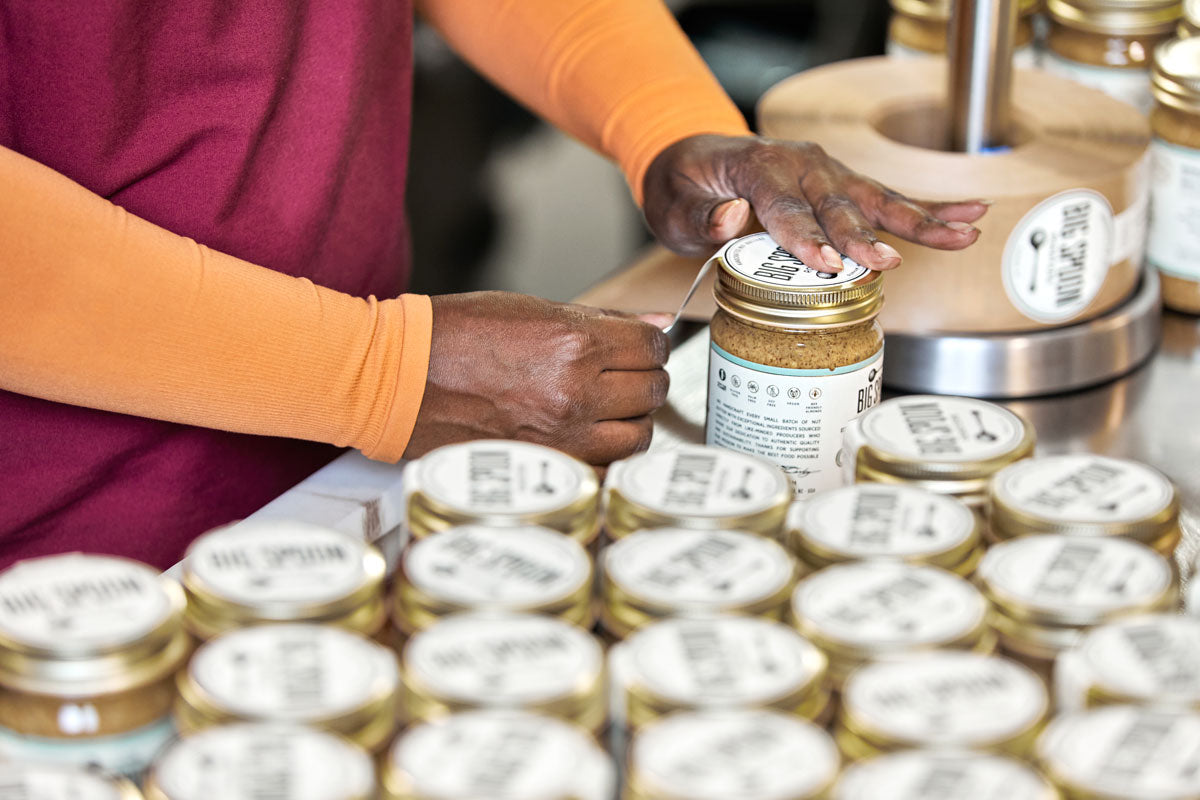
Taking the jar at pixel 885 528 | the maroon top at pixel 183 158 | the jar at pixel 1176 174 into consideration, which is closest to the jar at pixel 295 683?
the jar at pixel 885 528

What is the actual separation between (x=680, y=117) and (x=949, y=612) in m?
0.80

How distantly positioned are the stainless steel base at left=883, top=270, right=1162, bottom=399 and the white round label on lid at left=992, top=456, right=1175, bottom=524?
1.42 ft

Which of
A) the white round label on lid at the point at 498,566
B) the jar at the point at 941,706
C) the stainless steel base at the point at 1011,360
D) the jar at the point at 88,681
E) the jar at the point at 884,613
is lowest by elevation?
the stainless steel base at the point at 1011,360

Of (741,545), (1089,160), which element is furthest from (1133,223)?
(741,545)

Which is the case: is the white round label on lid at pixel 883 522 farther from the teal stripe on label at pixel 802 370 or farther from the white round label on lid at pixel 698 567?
the teal stripe on label at pixel 802 370

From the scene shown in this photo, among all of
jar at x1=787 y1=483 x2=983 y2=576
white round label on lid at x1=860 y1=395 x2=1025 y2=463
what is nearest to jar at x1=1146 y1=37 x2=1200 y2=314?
white round label on lid at x1=860 y1=395 x2=1025 y2=463

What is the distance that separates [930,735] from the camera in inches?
21.9

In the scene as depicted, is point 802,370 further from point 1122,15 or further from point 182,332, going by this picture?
point 1122,15

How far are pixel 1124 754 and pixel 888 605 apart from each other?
12cm

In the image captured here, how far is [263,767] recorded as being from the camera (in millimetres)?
540

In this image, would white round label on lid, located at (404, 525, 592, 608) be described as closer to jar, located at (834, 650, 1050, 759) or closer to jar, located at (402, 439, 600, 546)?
jar, located at (402, 439, 600, 546)

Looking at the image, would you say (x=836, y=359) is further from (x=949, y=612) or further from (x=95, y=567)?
(x=95, y=567)

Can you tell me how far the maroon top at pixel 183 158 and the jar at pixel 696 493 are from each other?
0.50m

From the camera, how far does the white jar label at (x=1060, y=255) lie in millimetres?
1159
